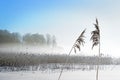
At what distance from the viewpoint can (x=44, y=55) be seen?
19.9 metres

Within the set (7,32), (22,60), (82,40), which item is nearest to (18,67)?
(22,60)

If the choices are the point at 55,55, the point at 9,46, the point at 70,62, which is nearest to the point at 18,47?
the point at 9,46

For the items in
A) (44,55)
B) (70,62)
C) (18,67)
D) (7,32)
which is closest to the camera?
(7,32)

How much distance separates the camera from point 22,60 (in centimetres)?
1761

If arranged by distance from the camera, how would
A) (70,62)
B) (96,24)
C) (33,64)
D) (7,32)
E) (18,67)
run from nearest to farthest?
(96,24) < (7,32) < (18,67) < (33,64) < (70,62)

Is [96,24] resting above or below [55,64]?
above

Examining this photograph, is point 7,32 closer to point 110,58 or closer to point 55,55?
point 55,55

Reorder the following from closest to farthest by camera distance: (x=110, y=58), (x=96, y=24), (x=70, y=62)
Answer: (x=96, y=24) → (x=70, y=62) → (x=110, y=58)

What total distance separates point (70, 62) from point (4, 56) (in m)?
6.70

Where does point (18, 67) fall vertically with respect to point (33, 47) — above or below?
below

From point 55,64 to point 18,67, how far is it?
3.33 meters

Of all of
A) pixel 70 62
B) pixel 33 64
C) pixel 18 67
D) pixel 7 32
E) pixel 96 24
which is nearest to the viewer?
pixel 96 24

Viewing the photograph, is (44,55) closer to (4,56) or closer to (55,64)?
(55,64)

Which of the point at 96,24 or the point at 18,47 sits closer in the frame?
the point at 96,24
